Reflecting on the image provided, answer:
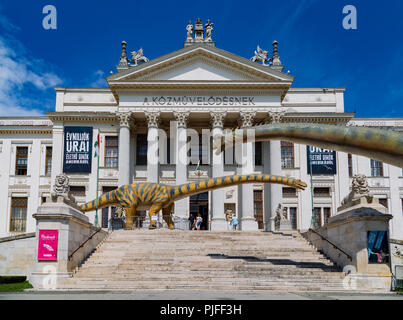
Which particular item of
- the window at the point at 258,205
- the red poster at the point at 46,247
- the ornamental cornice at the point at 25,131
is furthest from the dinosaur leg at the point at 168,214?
the ornamental cornice at the point at 25,131

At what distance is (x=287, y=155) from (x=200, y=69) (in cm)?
1174

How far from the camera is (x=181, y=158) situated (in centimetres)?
3784

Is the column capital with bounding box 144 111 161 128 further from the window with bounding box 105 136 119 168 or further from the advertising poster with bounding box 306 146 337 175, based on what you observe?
the advertising poster with bounding box 306 146 337 175

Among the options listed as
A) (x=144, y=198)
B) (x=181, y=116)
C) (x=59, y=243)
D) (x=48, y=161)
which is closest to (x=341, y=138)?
(x=59, y=243)

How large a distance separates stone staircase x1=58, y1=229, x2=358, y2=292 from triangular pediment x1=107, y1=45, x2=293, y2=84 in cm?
1804

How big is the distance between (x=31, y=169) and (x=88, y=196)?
7.14 meters

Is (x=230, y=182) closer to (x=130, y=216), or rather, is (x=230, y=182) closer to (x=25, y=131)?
(x=130, y=216)

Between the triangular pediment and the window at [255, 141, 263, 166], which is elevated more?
the triangular pediment

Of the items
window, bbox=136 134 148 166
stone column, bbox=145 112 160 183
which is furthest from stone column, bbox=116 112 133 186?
window, bbox=136 134 148 166

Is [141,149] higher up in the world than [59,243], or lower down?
higher up

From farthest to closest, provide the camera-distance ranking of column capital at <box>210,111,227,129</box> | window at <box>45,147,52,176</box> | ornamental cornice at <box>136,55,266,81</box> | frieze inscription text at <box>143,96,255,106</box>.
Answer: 1. window at <box>45,147,52,176</box>
2. ornamental cornice at <box>136,55,266,81</box>
3. frieze inscription text at <box>143,96,255,106</box>
4. column capital at <box>210,111,227,129</box>

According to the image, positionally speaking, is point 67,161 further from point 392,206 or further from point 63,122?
point 392,206

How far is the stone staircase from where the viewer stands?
16594mm

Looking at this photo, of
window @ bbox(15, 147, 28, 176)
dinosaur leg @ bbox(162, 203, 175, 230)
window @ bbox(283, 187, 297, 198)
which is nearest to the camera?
dinosaur leg @ bbox(162, 203, 175, 230)
